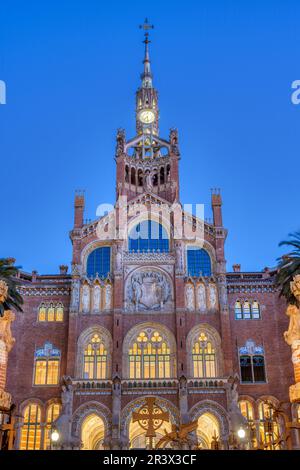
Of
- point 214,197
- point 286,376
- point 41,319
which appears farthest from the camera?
point 214,197

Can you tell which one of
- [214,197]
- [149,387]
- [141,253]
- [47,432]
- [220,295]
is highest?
[214,197]

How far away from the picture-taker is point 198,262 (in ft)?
212

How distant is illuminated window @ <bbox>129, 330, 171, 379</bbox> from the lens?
58.5 metres

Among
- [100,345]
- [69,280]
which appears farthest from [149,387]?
[69,280]

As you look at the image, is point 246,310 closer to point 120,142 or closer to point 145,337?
point 145,337

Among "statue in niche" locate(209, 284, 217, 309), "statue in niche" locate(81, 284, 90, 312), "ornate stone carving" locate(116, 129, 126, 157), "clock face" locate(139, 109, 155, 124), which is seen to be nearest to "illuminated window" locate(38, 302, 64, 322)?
"statue in niche" locate(81, 284, 90, 312)

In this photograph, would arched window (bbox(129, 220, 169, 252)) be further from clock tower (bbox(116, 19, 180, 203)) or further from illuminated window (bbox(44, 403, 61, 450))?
illuminated window (bbox(44, 403, 61, 450))

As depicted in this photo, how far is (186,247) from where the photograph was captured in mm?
65125

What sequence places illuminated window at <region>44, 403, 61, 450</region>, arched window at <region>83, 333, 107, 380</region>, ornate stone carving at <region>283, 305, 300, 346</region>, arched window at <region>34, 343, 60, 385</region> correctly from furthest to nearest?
1. arched window at <region>34, 343, 60, 385</region>
2. arched window at <region>83, 333, 107, 380</region>
3. illuminated window at <region>44, 403, 61, 450</region>
4. ornate stone carving at <region>283, 305, 300, 346</region>

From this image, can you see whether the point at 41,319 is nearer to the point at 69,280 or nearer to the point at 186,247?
the point at 69,280

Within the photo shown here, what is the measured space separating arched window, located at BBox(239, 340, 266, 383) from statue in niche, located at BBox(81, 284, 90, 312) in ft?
56.6

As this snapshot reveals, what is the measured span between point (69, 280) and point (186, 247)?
14.0 m

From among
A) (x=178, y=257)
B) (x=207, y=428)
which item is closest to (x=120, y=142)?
(x=178, y=257)

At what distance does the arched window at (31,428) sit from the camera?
56.9 metres
